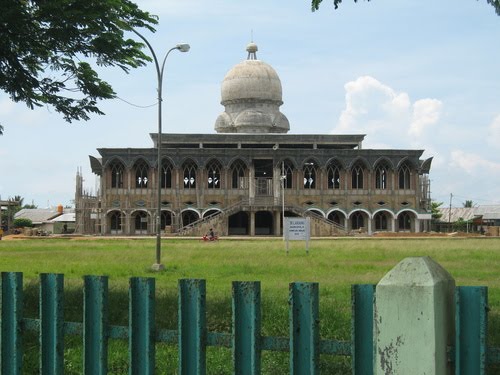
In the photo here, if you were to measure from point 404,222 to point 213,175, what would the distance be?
17.0m

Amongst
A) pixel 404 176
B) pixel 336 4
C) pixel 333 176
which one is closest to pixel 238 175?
pixel 333 176

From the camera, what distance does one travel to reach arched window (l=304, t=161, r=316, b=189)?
194 ft

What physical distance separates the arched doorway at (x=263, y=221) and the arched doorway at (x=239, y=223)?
1.08 m

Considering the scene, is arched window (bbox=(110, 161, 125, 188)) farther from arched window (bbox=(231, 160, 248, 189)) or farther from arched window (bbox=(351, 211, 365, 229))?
arched window (bbox=(351, 211, 365, 229))

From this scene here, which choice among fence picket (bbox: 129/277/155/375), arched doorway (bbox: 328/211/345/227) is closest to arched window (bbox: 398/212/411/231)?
arched doorway (bbox: 328/211/345/227)

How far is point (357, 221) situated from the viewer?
59.9 meters

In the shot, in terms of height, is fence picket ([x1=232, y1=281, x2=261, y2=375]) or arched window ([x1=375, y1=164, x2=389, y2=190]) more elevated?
arched window ([x1=375, y1=164, x2=389, y2=190])

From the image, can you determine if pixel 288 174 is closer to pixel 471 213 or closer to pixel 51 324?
pixel 471 213

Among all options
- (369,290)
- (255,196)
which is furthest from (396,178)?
(369,290)

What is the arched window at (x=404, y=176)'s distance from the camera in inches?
2346

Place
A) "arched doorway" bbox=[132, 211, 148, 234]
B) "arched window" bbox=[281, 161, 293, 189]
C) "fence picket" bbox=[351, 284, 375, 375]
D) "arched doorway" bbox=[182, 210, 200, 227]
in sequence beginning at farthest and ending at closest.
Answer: "arched doorway" bbox=[182, 210, 200, 227] → "arched window" bbox=[281, 161, 293, 189] → "arched doorway" bbox=[132, 211, 148, 234] → "fence picket" bbox=[351, 284, 375, 375]

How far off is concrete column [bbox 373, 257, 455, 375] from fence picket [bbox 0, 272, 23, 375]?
8.04 ft

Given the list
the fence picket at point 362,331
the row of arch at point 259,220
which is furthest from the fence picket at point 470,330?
the row of arch at point 259,220

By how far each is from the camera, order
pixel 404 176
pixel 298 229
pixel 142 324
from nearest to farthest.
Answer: pixel 142 324
pixel 298 229
pixel 404 176
